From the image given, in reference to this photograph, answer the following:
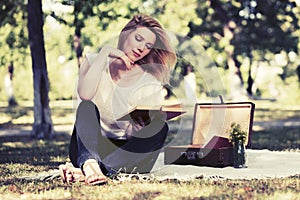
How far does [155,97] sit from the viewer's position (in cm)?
533

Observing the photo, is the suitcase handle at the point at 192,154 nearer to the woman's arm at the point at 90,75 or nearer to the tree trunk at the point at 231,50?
the woman's arm at the point at 90,75

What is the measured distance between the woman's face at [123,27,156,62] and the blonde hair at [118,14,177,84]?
5cm

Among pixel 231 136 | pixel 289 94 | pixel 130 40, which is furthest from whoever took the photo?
pixel 289 94

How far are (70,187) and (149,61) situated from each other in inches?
56.3

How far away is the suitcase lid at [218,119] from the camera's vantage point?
6.62 metres

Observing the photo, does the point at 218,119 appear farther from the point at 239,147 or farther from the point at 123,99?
the point at 123,99

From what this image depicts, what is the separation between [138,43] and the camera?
5.17 m

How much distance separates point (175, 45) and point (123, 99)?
1.92 m

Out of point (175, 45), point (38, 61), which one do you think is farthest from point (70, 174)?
point (38, 61)

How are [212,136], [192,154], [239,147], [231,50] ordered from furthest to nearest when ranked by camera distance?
[231,50]
[212,136]
[192,154]
[239,147]

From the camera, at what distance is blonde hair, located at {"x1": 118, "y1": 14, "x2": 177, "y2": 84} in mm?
5270

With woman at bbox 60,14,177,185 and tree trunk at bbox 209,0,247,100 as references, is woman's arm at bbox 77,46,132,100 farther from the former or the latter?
tree trunk at bbox 209,0,247,100

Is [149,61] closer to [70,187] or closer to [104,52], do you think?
[104,52]

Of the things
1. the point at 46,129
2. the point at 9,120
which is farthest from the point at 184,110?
the point at 9,120
